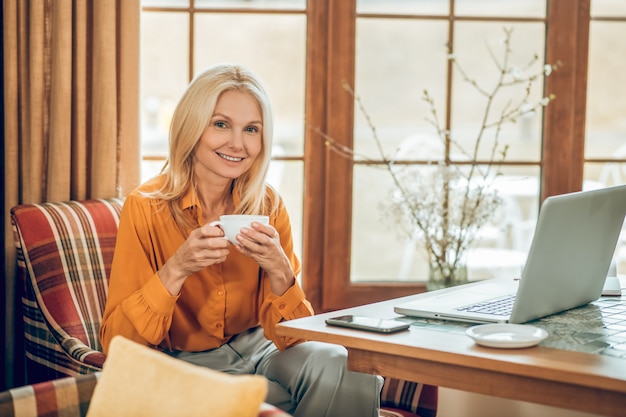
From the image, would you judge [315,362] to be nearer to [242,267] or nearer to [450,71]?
[242,267]

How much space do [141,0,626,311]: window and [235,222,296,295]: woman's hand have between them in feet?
3.62

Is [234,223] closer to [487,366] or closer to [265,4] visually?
[487,366]

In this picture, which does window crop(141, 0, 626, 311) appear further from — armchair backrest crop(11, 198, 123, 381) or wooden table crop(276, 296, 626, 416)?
wooden table crop(276, 296, 626, 416)

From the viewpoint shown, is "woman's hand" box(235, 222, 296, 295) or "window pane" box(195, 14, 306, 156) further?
"window pane" box(195, 14, 306, 156)

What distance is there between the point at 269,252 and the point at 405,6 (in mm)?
1583

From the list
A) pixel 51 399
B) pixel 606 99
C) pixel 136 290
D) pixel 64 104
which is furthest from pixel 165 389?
pixel 606 99

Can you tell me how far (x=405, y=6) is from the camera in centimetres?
325

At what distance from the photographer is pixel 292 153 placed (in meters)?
3.25

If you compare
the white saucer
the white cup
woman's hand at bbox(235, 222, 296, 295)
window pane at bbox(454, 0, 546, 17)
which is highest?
window pane at bbox(454, 0, 546, 17)

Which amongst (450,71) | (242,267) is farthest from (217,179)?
(450,71)

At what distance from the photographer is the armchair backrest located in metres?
2.27

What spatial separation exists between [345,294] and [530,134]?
0.94m

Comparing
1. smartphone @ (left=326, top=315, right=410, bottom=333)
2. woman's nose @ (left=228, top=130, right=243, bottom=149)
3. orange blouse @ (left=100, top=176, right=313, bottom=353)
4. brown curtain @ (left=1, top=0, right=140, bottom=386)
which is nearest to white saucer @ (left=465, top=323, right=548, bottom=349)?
smartphone @ (left=326, top=315, right=410, bottom=333)

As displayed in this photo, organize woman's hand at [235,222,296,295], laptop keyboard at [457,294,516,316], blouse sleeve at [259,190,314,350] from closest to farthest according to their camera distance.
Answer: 1. laptop keyboard at [457,294,516,316]
2. woman's hand at [235,222,296,295]
3. blouse sleeve at [259,190,314,350]
